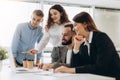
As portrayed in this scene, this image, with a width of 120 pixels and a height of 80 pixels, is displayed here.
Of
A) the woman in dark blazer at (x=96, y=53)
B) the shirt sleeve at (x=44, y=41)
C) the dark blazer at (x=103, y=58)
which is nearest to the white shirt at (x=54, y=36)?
the shirt sleeve at (x=44, y=41)

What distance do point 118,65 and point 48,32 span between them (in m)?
1.52

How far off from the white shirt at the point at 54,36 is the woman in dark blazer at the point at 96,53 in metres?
1.02

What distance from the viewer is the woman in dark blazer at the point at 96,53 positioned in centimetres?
201

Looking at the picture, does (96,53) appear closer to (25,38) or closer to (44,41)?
(44,41)

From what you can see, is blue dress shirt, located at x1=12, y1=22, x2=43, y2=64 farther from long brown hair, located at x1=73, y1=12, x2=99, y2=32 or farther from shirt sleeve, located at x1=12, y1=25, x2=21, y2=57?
long brown hair, located at x1=73, y1=12, x2=99, y2=32

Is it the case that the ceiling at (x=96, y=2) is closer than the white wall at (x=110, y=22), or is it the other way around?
the ceiling at (x=96, y=2)

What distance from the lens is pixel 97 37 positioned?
81.9 inches

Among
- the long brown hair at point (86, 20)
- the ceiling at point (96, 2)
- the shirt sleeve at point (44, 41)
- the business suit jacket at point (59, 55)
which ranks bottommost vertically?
the business suit jacket at point (59, 55)

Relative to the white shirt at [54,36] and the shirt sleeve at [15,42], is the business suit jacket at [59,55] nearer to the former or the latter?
the white shirt at [54,36]

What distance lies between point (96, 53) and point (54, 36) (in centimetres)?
131

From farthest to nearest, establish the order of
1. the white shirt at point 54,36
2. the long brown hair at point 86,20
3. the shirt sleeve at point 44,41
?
1. the shirt sleeve at point 44,41
2. the white shirt at point 54,36
3. the long brown hair at point 86,20

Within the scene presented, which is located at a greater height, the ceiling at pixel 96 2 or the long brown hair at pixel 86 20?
the ceiling at pixel 96 2

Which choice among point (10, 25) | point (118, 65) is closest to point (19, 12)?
point (10, 25)

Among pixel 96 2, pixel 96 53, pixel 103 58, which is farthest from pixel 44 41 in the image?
pixel 96 2
